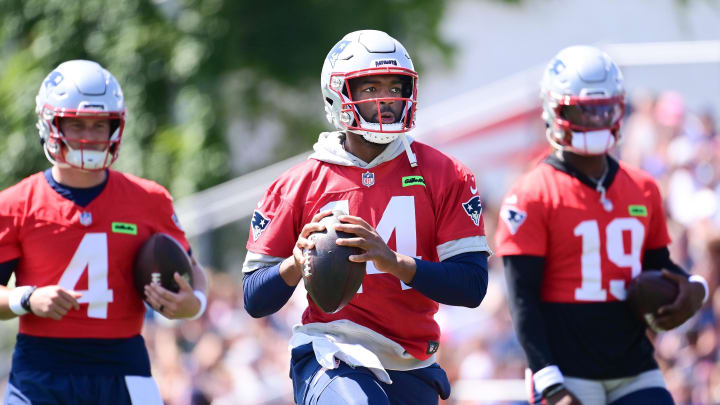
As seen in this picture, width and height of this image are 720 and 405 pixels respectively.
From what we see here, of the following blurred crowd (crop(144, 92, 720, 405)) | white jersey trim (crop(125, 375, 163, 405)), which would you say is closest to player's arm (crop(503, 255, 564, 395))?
white jersey trim (crop(125, 375, 163, 405))

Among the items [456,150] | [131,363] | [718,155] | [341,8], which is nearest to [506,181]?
[456,150]

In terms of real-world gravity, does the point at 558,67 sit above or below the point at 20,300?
above

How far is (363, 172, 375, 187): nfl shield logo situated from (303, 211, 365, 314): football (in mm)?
383

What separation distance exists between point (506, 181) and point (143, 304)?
5.73 meters

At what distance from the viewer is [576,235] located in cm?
536

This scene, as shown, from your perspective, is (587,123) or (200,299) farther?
(200,299)

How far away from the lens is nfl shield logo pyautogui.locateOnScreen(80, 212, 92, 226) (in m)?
5.39

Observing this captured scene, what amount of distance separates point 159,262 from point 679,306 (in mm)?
2425

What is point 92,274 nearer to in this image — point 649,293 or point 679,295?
point 649,293

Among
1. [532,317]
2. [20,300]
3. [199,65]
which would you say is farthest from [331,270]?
[199,65]

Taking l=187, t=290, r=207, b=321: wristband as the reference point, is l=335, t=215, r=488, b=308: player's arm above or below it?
above

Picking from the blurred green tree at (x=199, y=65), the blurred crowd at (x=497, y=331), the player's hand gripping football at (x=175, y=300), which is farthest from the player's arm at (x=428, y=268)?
the blurred green tree at (x=199, y=65)

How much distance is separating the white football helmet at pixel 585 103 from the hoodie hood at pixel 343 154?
1.06 metres

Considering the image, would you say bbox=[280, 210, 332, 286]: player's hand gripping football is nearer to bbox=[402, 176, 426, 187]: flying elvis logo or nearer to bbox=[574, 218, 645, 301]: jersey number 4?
bbox=[402, 176, 426, 187]: flying elvis logo
